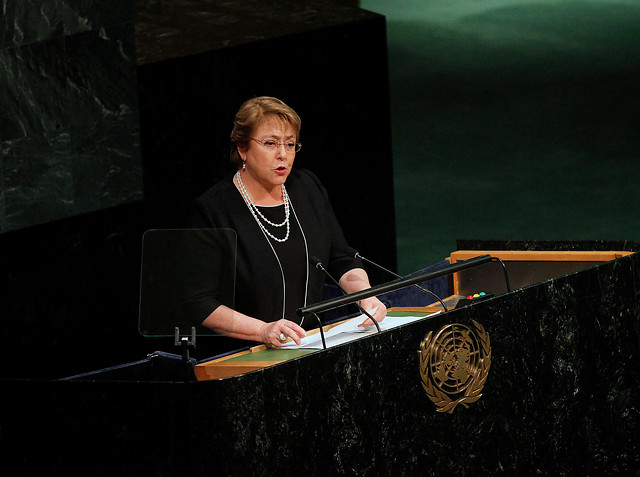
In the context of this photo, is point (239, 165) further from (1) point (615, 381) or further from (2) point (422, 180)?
(2) point (422, 180)

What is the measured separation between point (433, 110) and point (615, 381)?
4.11 m

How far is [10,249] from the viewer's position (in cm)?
455

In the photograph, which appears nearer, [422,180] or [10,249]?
[10,249]

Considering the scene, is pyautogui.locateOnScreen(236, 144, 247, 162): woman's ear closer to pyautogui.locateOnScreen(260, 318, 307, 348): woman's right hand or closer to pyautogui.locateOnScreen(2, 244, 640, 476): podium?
pyautogui.locateOnScreen(260, 318, 307, 348): woman's right hand

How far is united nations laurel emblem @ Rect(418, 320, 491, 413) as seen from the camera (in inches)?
99.4

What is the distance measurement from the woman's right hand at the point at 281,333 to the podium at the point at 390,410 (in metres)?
0.20

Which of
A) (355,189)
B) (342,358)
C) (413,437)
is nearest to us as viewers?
(342,358)

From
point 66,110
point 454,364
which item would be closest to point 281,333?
point 454,364

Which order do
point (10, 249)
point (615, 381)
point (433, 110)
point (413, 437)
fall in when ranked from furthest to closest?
point (433, 110), point (10, 249), point (615, 381), point (413, 437)

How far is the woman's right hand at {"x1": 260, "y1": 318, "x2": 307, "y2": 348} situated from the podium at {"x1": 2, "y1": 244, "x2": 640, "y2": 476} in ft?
0.64

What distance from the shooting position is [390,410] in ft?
7.95

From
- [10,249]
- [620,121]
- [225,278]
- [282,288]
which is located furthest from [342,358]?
[620,121]

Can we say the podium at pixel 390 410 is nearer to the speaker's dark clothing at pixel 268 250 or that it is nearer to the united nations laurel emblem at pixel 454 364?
the united nations laurel emblem at pixel 454 364

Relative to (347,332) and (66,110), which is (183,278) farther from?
(66,110)
